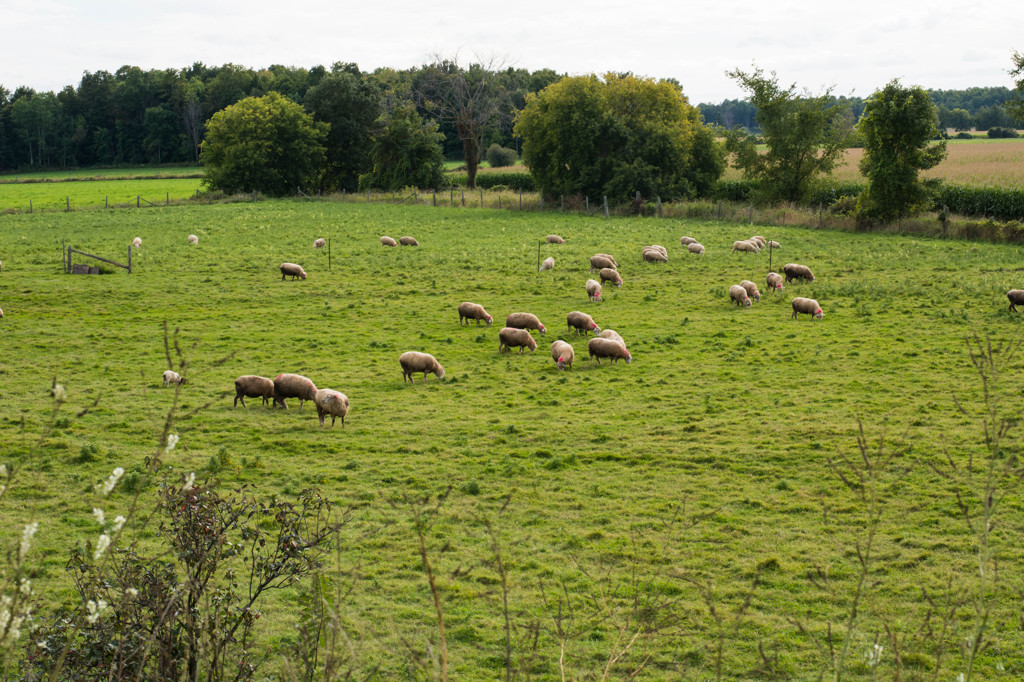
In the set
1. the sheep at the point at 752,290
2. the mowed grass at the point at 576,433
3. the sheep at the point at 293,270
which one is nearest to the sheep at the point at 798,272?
the mowed grass at the point at 576,433

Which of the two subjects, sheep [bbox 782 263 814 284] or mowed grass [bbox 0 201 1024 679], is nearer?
mowed grass [bbox 0 201 1024 679]

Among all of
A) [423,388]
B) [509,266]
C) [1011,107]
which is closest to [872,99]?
[1011,107]

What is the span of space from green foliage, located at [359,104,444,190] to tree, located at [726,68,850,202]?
29.1 meters

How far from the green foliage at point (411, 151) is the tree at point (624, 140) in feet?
51.2

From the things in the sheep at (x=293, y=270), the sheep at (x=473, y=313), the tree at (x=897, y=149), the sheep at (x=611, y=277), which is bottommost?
the sheep at (x=473, y=313)

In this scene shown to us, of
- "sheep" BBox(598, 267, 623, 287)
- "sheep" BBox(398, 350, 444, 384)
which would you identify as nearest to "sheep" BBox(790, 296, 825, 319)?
"sheep" BBox(598, 267, 623, 287)

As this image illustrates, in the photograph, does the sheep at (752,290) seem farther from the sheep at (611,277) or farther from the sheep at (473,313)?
the sheep at (473,313)

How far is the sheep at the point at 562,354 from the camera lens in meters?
20.0

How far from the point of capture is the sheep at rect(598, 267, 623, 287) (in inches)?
1190

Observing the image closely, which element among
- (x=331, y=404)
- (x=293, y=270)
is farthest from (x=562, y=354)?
(x=293, y=270)

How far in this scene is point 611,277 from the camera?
30.5 m

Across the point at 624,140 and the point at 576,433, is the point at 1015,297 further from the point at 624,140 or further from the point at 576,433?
the point at 624,140

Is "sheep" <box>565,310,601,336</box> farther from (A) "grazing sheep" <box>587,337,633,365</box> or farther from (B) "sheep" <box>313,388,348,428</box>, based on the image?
(B) "sheep" <box>313,388,348,428</box>

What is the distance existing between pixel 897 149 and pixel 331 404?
3728cm
